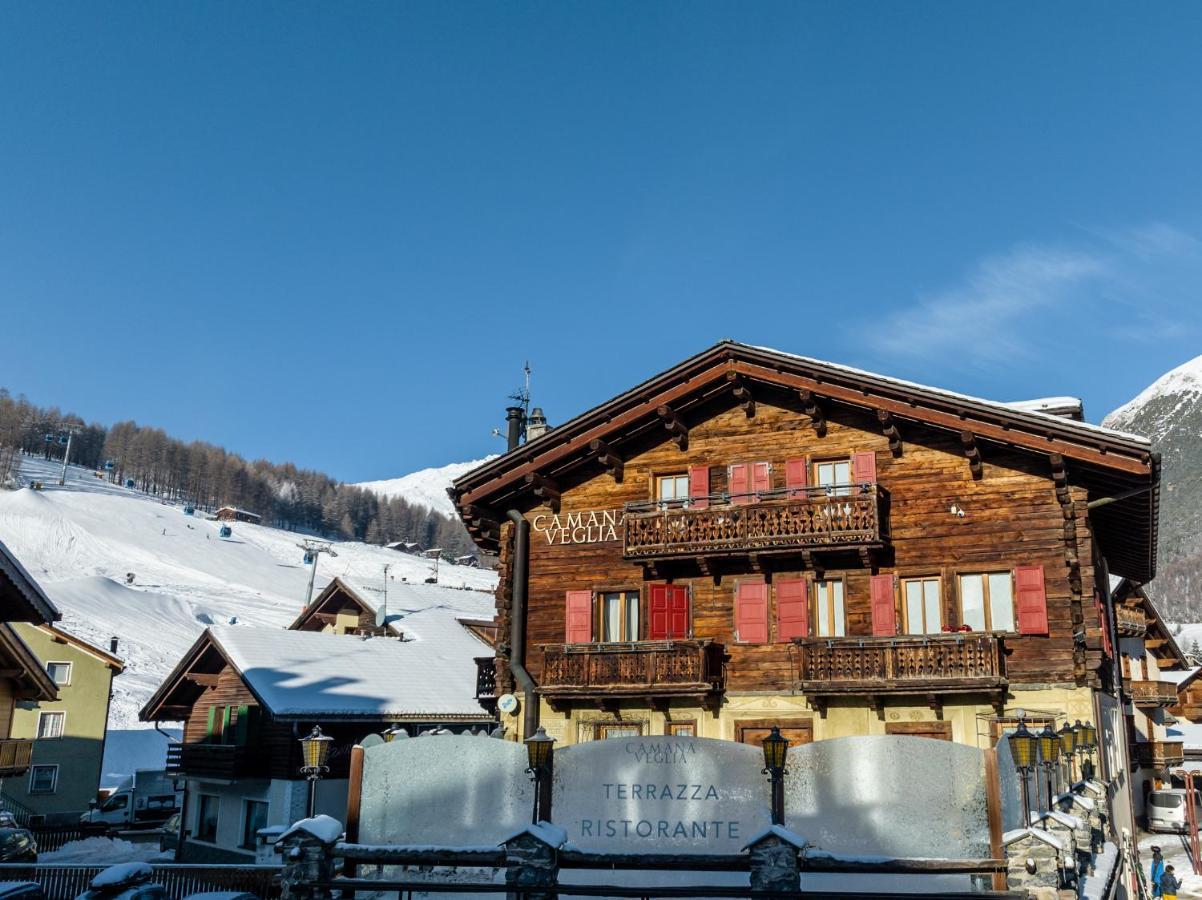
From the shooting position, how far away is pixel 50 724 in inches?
2068

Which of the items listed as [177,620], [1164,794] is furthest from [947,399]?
[177,620]

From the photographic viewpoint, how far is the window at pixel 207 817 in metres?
36.1

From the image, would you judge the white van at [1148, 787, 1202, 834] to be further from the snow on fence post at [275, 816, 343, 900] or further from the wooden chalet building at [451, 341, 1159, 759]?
the snow on fence post at [275, 816, 343, 900]

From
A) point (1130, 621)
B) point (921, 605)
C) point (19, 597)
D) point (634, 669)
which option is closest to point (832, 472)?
point (921, 605)

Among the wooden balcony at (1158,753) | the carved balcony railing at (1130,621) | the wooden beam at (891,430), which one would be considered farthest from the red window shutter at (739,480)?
the wooden balcony at (1158,753)

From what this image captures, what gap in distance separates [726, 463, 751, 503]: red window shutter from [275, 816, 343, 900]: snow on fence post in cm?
1477

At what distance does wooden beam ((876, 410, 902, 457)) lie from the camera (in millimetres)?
25156

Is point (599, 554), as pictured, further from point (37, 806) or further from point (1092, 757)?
point (37, 806)

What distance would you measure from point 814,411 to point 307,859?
16343mm

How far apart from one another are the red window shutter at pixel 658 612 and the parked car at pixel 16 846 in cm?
1916

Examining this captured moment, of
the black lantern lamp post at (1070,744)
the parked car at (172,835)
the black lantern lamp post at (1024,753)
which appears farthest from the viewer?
the parked car at (172,835)

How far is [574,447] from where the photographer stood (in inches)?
1105

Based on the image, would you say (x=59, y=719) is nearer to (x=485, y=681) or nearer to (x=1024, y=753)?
(x=485, y=681)

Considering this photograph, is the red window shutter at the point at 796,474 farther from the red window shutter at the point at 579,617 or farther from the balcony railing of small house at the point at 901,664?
the red window shutter at the point at 579,617
